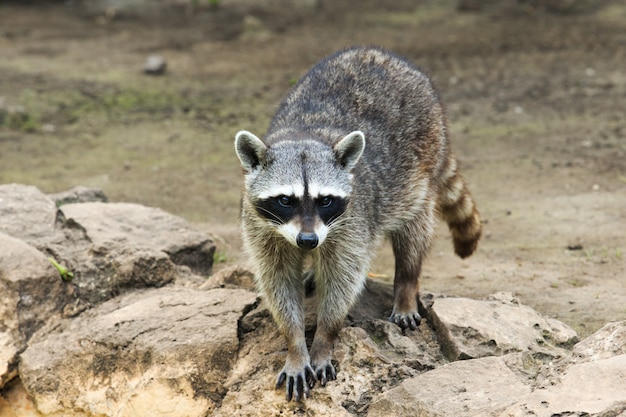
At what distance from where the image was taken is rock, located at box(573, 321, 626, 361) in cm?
371

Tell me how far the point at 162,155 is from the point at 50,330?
4.03 metres

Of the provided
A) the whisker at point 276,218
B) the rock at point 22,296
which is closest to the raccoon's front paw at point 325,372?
the whisker at point 276,218

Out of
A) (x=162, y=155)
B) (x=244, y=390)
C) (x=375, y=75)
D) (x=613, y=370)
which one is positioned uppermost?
(x=375, y=75)

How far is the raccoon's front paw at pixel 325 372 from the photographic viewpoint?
13.6 ft

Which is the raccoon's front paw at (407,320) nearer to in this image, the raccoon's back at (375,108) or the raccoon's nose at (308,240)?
the raccoon's back at (375,108)

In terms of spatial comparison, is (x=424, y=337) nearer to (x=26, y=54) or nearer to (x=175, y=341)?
(x=175, y=341)

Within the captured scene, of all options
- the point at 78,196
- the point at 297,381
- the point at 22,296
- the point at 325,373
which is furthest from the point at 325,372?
the point at 78,196

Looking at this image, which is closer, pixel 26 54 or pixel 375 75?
pixel 375 75

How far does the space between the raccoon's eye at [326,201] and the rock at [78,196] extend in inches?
105

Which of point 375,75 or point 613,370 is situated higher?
point 375,75

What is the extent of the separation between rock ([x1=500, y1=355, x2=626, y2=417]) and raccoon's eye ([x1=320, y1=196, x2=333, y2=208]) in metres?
1.26

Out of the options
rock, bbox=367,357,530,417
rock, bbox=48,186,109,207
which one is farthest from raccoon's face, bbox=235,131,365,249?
rock, bbox=48,186,109,207

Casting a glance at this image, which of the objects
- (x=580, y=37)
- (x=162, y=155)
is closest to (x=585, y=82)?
(x=580, y=37)

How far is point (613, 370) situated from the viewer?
3.39 m
